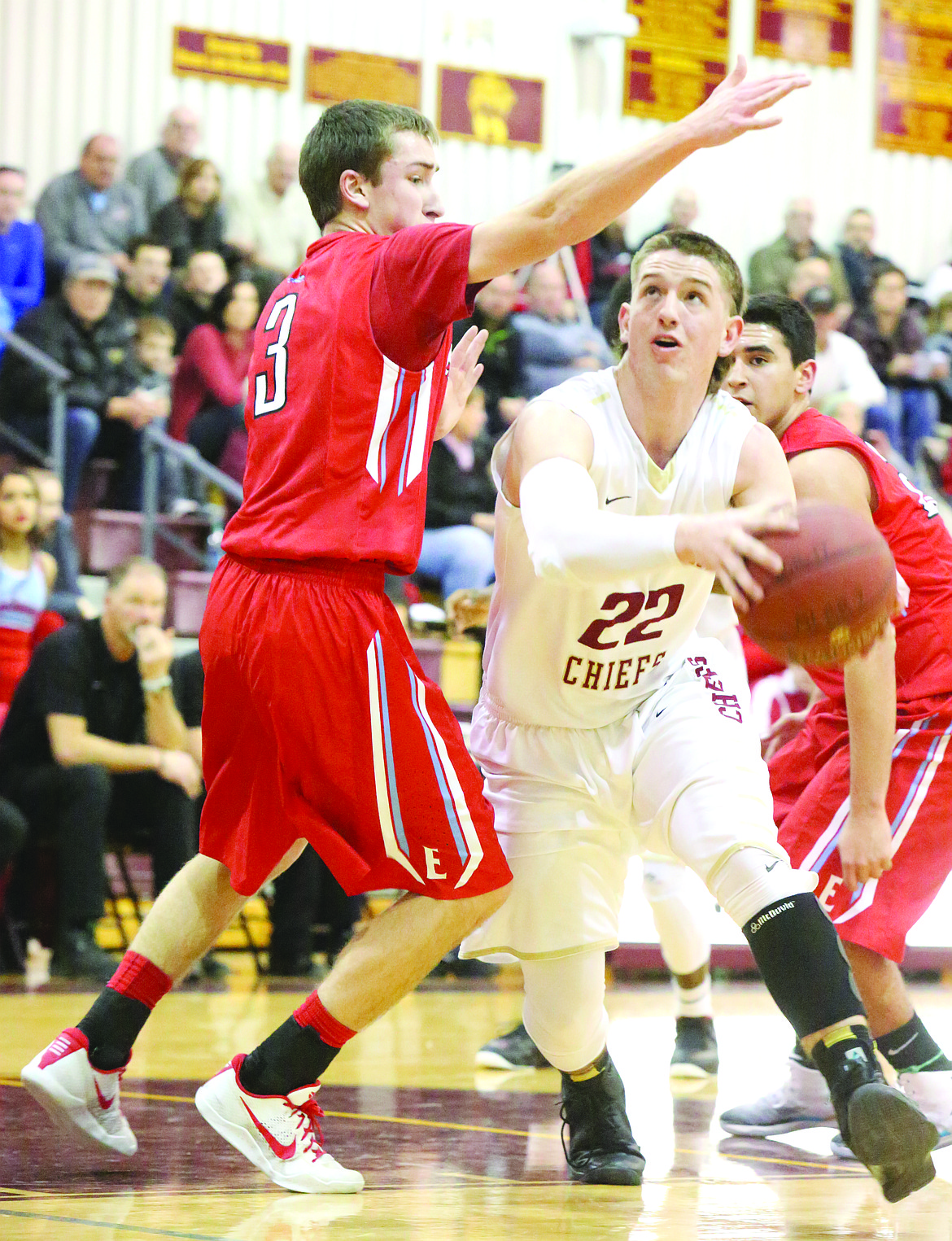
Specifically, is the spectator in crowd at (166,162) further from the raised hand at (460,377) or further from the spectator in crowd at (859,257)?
the raised hand at (460,377)

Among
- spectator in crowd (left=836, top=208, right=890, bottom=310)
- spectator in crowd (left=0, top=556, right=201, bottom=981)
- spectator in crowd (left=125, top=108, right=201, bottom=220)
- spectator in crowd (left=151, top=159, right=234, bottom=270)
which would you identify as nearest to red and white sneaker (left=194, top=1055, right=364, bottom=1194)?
spectator in crowd (left=0, top=556, right=201, bottom=981)

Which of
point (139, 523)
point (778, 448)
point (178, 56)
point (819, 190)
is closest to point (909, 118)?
point (819, 190)

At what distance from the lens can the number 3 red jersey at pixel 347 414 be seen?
10.1 feet

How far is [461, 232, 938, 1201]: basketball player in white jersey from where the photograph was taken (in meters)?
3.16

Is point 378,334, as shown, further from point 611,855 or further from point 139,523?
point 139,523

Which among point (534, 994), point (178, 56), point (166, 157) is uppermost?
point (178, 56)

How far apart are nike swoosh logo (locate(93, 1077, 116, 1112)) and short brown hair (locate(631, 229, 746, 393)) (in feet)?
6.05

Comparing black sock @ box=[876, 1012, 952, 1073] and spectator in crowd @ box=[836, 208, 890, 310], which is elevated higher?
spectator in crowd @ box=[836, 208, 890, 310]

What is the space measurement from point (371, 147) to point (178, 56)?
29.8 ft

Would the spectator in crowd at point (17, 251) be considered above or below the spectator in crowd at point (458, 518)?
above

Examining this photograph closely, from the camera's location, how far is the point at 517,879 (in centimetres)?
342

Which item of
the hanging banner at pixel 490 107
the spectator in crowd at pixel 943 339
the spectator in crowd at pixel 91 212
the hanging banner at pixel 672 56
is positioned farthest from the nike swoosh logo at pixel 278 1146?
the hanging banner at pixel 672 56

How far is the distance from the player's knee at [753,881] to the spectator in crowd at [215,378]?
20.9 feet

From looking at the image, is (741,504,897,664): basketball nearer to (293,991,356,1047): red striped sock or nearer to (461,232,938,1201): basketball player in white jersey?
(461,232,938,1201): basketball player in white jersey
